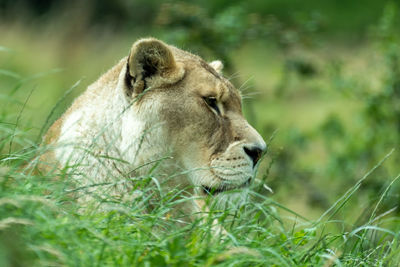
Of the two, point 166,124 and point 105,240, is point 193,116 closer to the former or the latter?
point 166,124

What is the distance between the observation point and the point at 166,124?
4.59m

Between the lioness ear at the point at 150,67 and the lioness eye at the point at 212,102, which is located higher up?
the lioness ear at the point at 150,67

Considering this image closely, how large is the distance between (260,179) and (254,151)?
1.67 metres

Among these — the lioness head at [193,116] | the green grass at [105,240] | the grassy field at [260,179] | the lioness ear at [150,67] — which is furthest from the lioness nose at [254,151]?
the green grass at [105,240]

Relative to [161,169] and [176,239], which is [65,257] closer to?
[176,239]

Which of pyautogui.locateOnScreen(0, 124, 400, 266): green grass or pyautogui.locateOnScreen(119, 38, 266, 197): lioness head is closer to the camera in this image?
pyautogui.locateOnScreen(0, 124, 400, 266): green grass

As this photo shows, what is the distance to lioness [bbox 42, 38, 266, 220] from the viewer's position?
448 cm

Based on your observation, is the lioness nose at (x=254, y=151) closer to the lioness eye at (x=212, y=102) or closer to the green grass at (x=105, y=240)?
the lioness eye at (x=212, y=102)

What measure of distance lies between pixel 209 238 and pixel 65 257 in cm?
70

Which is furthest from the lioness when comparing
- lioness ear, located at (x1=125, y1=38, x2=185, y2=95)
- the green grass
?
the green grass

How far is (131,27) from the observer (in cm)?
1800

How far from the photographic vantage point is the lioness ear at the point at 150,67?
4.64 meters

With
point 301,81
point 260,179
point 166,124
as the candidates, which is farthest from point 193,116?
point 301,81

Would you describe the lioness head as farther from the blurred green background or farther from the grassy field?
the blurred green background
